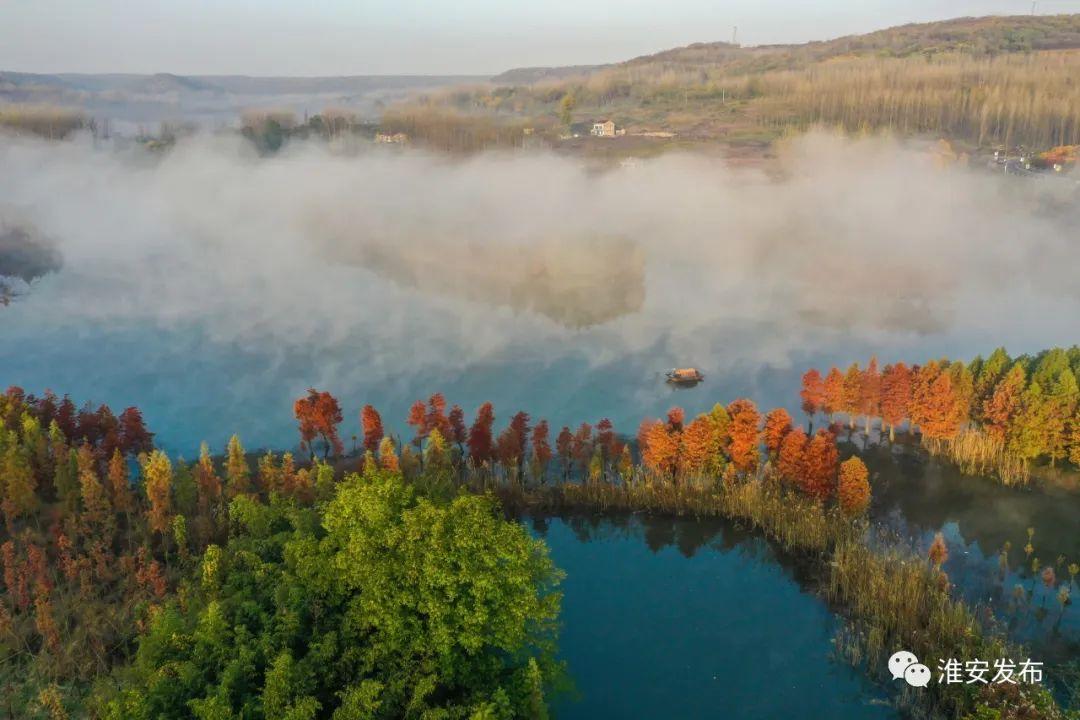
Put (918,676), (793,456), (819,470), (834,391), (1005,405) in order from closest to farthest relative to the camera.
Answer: (918,676), (819,470), (793,456), (1005,405), (834,391)

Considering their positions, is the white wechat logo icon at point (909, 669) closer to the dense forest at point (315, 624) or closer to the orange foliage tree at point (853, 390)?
the dense forest at point (315, 624)

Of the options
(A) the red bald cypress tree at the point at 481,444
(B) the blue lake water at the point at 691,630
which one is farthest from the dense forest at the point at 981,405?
(A) the red bald cypress tree at the point at 481,444

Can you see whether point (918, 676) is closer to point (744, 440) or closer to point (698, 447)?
point (744, 440)

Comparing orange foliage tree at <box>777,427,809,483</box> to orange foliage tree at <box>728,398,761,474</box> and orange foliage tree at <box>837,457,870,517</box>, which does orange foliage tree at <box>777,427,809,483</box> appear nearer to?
orange foliage tree at <box>728,398,761,474</box>

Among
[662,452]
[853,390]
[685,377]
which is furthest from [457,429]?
[853,390]

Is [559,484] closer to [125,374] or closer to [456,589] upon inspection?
[456,589]

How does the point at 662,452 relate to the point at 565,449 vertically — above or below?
above
